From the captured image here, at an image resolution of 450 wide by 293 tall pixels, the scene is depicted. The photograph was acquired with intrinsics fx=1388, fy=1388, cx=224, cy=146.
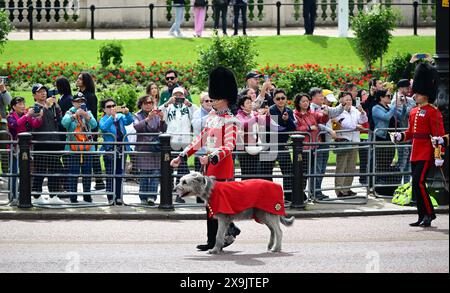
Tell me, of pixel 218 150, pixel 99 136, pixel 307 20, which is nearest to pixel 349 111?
pixel 99 136

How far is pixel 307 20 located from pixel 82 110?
17.0m

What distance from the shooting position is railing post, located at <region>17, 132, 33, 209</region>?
19.2 m

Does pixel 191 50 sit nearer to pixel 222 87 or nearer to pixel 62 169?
pixel 62 169

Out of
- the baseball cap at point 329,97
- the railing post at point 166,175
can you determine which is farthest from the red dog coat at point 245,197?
the baseball cap at point 329,97

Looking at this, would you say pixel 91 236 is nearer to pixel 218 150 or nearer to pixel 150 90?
pixel 218 150

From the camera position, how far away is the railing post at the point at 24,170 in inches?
757

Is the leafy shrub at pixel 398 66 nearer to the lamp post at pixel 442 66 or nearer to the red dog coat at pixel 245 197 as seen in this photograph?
the lamp post at pixel 442 66

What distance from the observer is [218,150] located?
53.2ft

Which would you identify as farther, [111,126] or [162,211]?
[111,126]

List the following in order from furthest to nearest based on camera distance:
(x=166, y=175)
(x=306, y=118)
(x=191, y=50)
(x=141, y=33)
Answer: (x=141, y=33) < (x=191, y=50) < (x=306, y=118) < (x=166, y=175)

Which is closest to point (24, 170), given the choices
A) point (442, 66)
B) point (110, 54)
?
point (442, 66)

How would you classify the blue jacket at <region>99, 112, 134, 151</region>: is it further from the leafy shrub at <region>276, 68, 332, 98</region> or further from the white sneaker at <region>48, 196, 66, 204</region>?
the leafy shrub at <region>276, 68, 332, 98</region>

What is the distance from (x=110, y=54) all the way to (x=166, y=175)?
13156mm

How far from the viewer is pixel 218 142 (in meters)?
16.4
